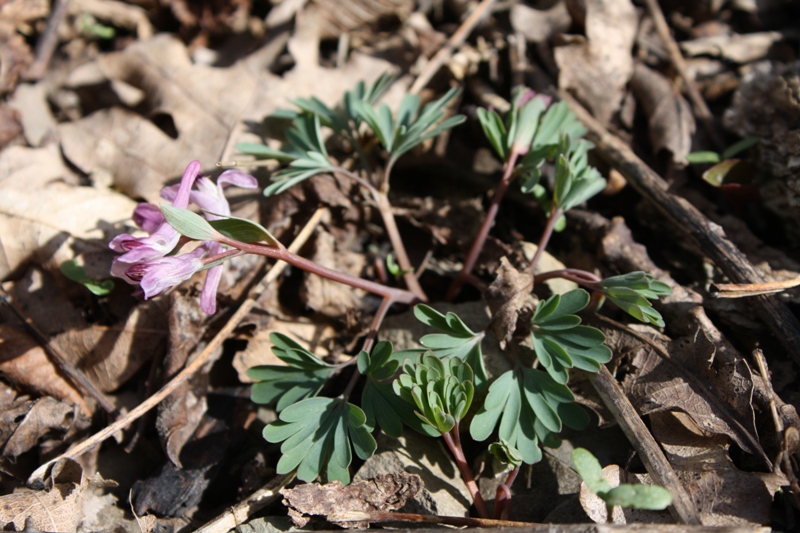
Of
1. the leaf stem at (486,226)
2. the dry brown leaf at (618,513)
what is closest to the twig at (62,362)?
the leaf stem at (486,226)

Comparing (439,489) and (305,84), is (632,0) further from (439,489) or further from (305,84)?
(439,489)

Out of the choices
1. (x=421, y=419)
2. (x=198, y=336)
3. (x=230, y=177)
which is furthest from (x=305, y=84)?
(x=421, y=419)

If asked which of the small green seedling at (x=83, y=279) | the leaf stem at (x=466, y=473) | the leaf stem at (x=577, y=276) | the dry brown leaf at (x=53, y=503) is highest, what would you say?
the leaf stem at (x=577, y=276)

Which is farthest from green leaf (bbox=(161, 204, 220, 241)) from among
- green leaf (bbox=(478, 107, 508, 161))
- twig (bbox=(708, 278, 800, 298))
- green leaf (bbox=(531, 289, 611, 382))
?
twig (bbox=(708, 278, 800, 298))

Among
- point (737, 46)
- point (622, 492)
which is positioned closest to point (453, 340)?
point (622, 492)

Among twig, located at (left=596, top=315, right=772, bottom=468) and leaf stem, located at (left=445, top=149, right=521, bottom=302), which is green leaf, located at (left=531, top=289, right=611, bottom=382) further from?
leaf stem, located at (left=445, top=149, right=521, bottom=302)

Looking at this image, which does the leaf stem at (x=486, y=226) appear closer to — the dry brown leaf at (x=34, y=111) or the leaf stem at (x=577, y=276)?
the leaf stem at (x=577, y=276)
